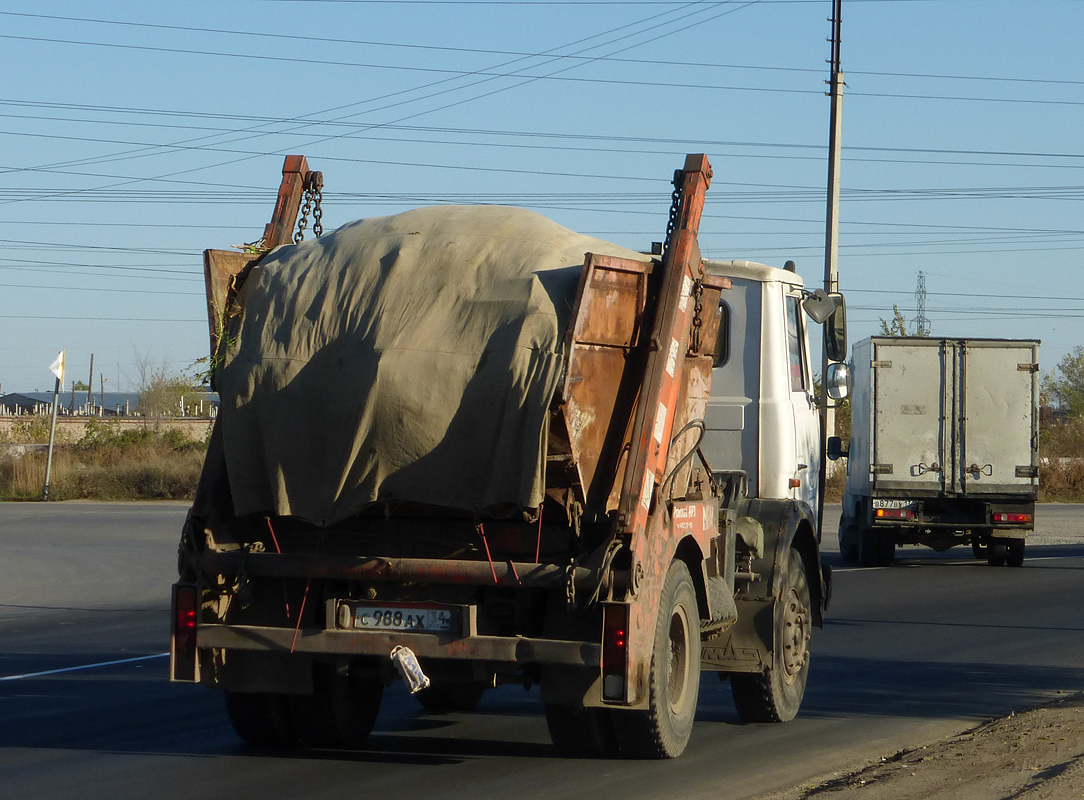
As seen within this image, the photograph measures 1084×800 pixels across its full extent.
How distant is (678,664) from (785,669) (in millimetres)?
1615

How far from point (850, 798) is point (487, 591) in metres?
1.85

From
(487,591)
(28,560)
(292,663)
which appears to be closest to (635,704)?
(487,591)

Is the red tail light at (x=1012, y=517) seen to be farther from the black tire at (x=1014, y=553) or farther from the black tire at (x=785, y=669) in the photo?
the black tire at (x=785, y=669)

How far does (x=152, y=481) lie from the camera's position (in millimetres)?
39094

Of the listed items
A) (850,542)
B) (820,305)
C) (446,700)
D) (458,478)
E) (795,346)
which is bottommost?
(446,700)

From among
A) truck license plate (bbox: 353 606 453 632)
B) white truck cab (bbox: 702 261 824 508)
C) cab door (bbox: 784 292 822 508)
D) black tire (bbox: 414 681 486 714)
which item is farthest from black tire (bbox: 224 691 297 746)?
cab door (bbox: 784 292 822 508)

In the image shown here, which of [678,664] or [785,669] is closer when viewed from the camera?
[678,664]

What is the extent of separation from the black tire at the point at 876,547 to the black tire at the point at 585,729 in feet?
48.3

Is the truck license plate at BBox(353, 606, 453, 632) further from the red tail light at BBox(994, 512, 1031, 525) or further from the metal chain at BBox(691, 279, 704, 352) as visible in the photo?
the red tail light at BBox(994, 512, 1031, 525)

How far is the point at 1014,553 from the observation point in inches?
831

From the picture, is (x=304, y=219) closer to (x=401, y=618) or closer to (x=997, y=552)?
(x=401, y=618)

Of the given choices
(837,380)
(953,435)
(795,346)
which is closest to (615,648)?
(795,346)

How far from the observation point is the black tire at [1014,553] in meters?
20.9

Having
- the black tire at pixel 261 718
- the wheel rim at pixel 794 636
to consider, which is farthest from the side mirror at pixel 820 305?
the black tire at pixel 261 718
